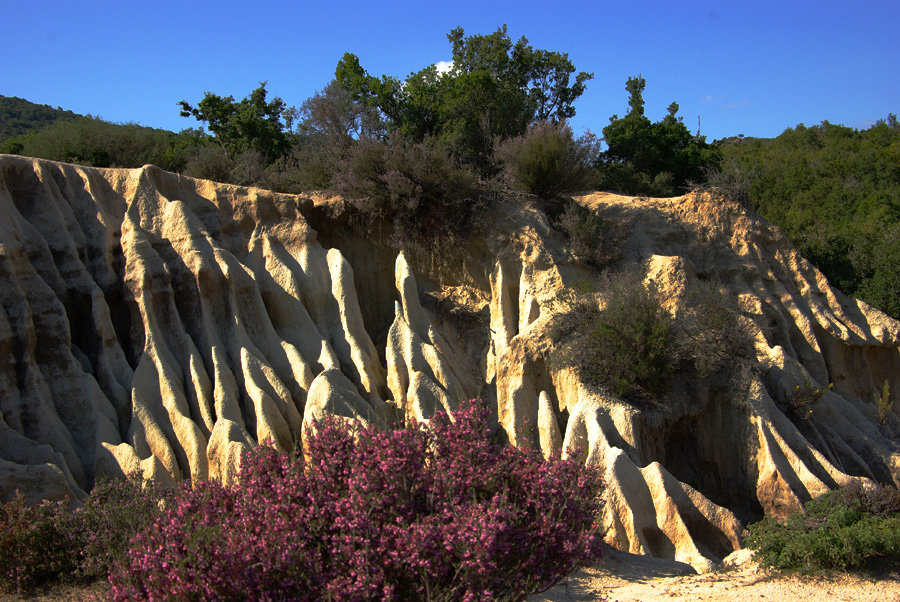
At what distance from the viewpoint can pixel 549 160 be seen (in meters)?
18.2

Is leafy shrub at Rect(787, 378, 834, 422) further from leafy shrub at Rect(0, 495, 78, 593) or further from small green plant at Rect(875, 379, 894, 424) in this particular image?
leafy shrub at Rect(0, 495, 78, 593)

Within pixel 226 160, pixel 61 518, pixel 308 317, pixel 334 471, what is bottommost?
pixel 61 518


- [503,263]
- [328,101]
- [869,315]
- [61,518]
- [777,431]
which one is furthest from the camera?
[328,101]

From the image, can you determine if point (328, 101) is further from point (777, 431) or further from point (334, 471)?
point (334, 471)

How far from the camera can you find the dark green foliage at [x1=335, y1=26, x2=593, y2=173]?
69.0 ft

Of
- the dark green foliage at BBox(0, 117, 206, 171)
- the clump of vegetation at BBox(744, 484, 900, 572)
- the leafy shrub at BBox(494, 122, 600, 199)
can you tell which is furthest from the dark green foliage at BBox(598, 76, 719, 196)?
the clump of vegetation at BBox(744, 484, 900, 572)

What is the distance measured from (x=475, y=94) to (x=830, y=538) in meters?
15.5

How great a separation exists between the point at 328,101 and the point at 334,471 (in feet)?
56.7

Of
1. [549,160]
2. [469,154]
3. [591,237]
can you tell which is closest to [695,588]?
[591,237]

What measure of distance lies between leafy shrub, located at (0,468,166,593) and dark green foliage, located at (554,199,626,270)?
35.6ft

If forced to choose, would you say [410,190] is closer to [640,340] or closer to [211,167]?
[211,167]

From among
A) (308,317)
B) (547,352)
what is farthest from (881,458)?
(308,317)

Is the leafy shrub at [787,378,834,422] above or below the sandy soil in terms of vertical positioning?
above

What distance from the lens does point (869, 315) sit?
733 inches
